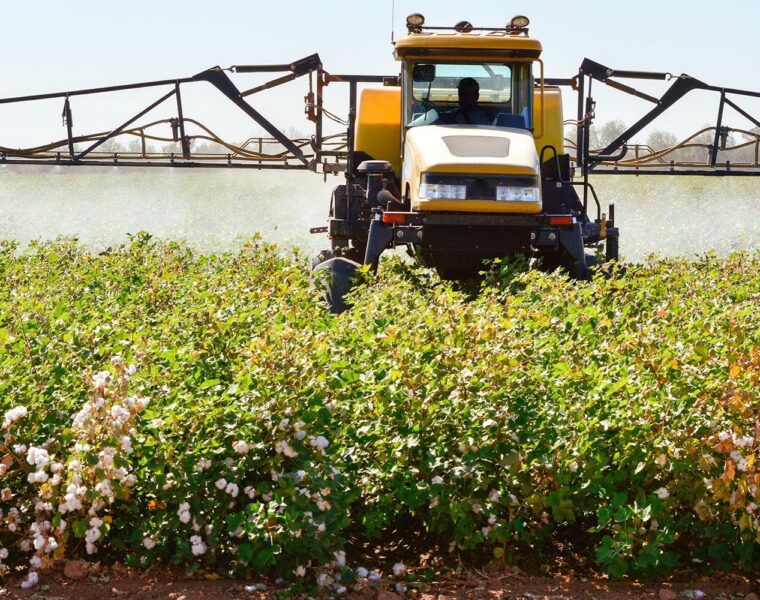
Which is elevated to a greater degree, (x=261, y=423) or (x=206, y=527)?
(x=261, y=423)

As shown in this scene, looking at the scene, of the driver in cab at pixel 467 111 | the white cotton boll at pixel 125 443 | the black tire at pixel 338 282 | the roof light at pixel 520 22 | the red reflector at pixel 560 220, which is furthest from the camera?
the roof light at pixel 520 22

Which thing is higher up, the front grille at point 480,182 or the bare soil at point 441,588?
the front grille at point 480,182

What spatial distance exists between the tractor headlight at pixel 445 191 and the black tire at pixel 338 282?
896 millimetres

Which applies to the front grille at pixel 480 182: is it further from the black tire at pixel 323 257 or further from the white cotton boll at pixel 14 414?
the white cotton boll at pixel 14 414

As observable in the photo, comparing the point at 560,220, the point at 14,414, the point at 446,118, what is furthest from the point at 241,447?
the point at 446,118

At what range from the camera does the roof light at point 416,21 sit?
11.0m

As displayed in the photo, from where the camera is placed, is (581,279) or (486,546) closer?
(486,546)

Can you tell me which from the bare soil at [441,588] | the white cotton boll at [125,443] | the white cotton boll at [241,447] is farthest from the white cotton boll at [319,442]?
the white cotton boll at [125,443]

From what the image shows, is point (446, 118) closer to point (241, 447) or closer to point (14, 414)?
point (241, 447)

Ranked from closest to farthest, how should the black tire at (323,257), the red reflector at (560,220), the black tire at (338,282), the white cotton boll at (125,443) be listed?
1. the white cotton boll at (125,443)
2. the black tire at (338,282)
3. the red reflector at (560,220)
4. the black tire at (323,257)

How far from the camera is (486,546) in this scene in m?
5.04

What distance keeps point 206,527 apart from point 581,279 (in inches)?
257

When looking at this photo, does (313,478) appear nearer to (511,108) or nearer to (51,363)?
(51,363)

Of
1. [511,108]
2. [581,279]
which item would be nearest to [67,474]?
[581,279]
